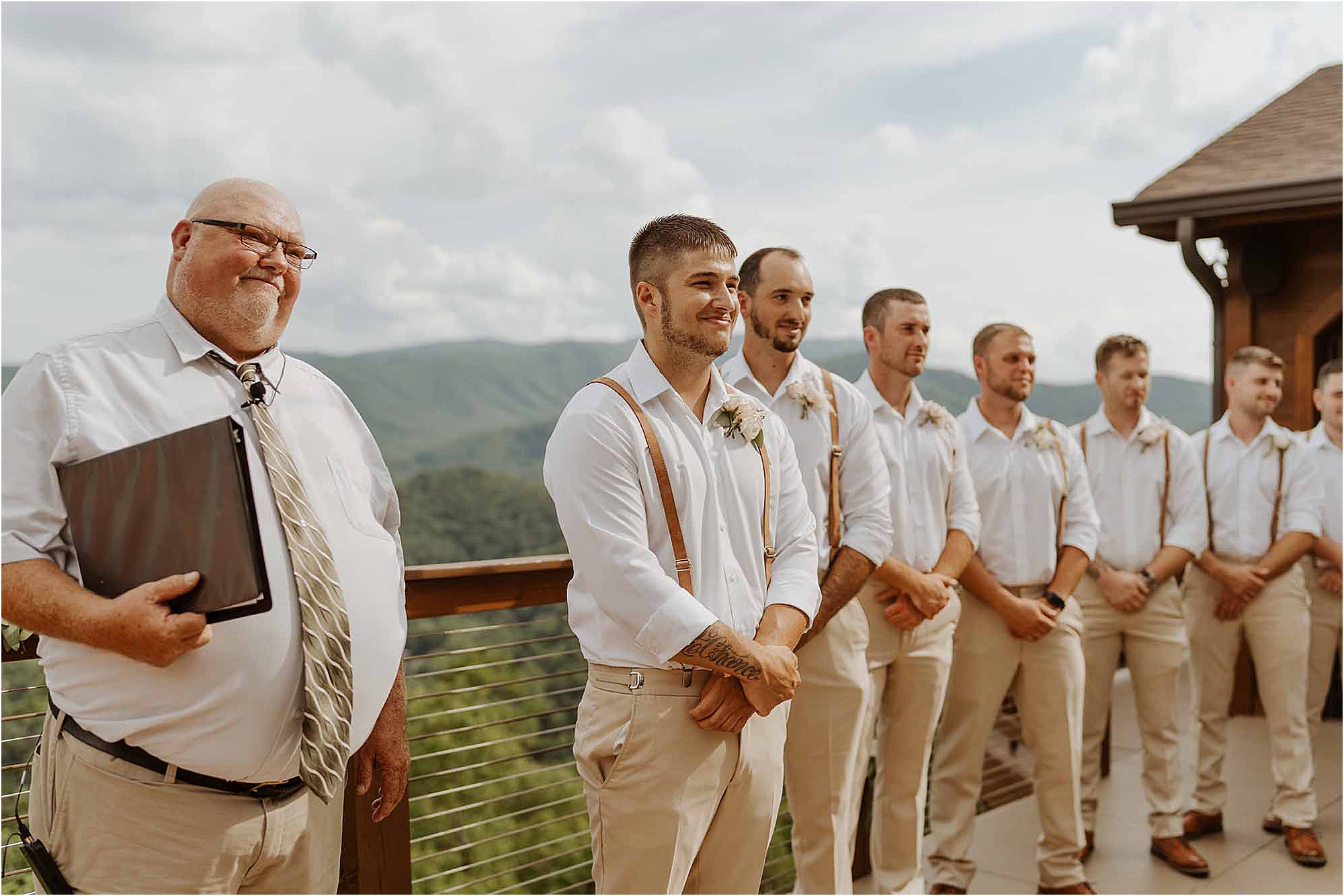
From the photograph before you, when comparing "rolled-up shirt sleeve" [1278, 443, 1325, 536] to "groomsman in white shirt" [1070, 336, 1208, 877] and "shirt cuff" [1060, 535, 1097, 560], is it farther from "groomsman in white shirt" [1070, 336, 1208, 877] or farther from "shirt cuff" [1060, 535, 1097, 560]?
"shirt cuff" [1060, 535, 1097, 560]

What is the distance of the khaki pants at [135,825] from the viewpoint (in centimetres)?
183

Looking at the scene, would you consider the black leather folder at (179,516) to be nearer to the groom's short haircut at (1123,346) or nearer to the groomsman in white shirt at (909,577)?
the groomsman in white shirt at (909,577)

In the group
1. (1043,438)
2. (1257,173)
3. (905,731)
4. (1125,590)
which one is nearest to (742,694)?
(905,731)

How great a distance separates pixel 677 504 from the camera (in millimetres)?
2381

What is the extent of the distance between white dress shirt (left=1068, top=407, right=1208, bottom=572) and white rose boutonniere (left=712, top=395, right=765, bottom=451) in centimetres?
263

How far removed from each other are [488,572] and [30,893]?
4.21 ft

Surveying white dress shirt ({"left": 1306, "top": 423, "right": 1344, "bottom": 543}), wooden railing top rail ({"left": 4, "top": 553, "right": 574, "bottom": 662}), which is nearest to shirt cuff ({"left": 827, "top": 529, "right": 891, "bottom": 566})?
wooden railing top rail ({"left": 4, "top": 553, "right": 574, "bottom": 662})

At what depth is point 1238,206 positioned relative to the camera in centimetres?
665

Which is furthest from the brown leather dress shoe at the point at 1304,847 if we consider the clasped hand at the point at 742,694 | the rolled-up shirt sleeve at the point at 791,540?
the clasped hand at the point at 742,694

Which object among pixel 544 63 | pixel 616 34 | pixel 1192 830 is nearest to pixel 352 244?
pixel 544 63

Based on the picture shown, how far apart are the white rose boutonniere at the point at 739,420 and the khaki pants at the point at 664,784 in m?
0.55

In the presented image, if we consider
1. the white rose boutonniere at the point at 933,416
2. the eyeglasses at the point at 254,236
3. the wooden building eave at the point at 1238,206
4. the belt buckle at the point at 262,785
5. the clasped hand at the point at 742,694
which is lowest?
the belt buckle at the point at 262,785

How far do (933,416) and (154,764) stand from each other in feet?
9.17

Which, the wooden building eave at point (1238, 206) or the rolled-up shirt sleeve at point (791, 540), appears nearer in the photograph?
the rolled-up shirt sleeve at point (791, 540)
